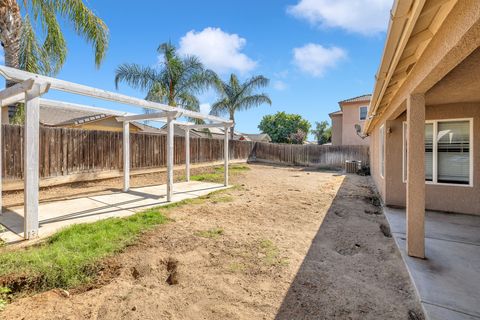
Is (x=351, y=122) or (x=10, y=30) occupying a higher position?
(x=10, y=30)

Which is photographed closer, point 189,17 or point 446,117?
point 446,117

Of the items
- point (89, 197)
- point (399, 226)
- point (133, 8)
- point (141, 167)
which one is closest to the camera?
point (399, 226)

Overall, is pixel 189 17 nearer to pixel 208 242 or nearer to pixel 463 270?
pixel 208 242

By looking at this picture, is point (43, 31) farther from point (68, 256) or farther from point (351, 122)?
point (351, 122)

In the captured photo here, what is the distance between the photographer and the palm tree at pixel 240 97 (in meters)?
18.4

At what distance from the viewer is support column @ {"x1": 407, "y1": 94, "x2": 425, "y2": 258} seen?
3.30m

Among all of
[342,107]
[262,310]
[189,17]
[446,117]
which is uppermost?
[189,17]

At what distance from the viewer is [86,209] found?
5.46 metres

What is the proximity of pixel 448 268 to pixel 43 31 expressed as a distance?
11341 mm

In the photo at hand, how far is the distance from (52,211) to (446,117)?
29.7 ft

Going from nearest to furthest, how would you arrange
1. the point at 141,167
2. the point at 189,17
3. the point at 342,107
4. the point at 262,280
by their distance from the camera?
the point at 262,280
the point at 189,17
the point at 141,167
the point at 342,107

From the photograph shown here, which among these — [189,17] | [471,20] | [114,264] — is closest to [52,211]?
[114,264]

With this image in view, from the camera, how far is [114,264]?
3023mm

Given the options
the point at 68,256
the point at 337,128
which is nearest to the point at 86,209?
the point at 68,256
